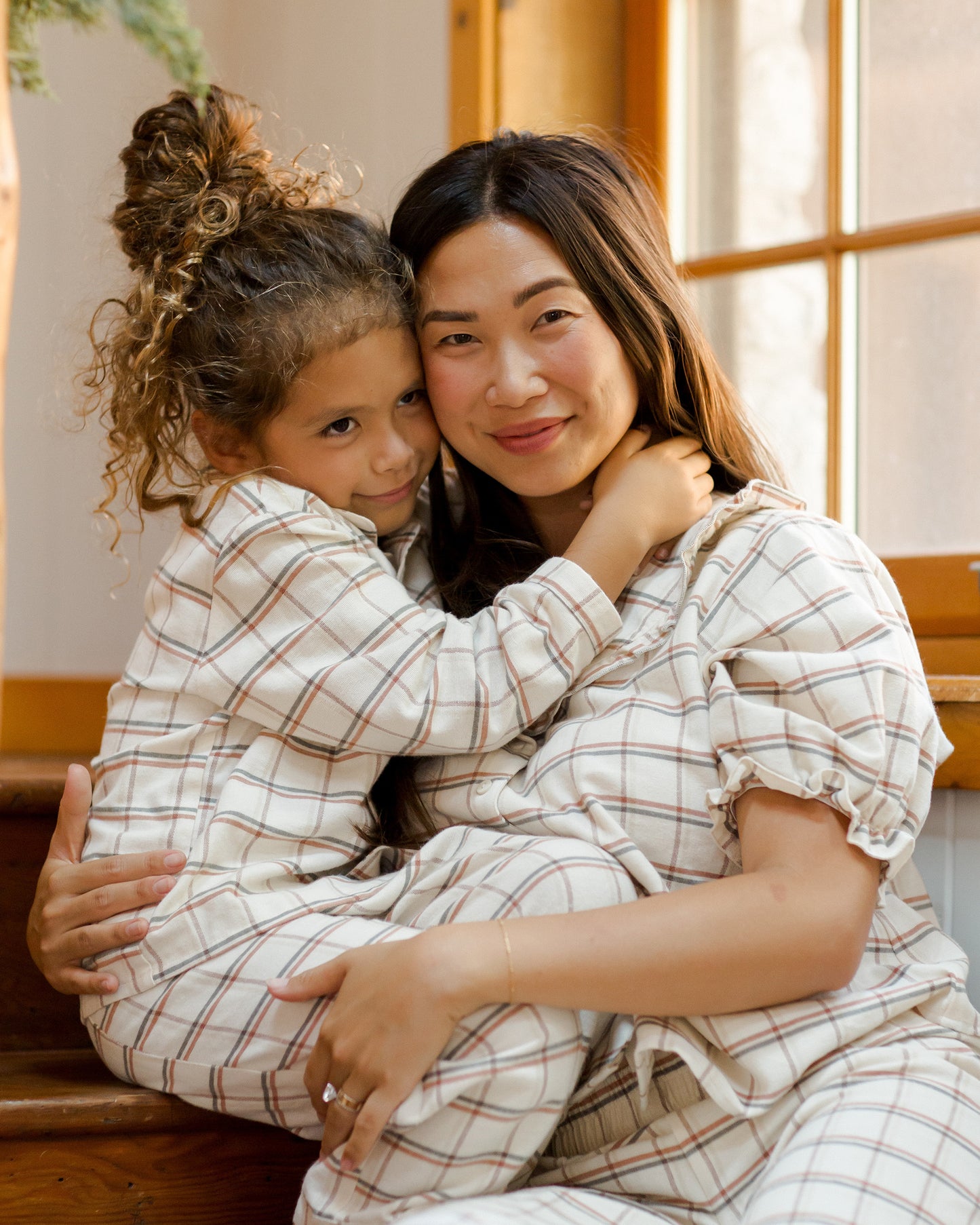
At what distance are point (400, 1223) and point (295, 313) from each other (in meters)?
0.83

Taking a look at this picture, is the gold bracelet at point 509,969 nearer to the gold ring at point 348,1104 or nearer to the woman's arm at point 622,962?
the woman's arm at point 622,962

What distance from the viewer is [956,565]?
1693mm

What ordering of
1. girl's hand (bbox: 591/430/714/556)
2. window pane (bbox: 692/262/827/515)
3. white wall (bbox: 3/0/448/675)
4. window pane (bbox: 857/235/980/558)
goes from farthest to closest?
white wall (bbox: 3/0/448/675) < window pane (bbox: 692/262/827/515) < window pane (bbox: 857/235/980/558) < girl's hand (bbox: 591/430/714/556)

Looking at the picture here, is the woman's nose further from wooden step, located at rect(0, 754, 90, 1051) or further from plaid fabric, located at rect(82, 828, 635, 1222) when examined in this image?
wooden step, located at rect(0, 754, 90, 1051)

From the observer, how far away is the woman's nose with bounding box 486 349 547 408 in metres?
1.23

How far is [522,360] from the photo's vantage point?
1247 millimetres

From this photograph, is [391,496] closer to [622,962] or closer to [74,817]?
[74,817]

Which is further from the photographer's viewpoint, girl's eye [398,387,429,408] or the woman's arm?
girl's eye [398,387,429,408]

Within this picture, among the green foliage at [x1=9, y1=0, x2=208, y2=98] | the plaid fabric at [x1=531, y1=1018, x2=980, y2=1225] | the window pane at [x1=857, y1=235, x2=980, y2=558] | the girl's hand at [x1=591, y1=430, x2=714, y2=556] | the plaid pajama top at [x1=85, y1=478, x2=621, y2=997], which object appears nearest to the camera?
the green foliage at [x1=9, y1=0, x2=208, y2=98]

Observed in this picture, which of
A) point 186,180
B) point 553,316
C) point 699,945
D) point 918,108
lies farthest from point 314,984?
point 918,108

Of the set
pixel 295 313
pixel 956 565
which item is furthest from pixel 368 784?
pixel 956 565

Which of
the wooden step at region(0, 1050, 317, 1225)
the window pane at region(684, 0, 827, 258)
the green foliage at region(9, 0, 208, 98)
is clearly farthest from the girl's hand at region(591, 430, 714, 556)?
the window pane at region(684, 0, 827, 258)

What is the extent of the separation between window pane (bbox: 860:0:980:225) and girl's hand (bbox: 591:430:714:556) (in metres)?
0.74

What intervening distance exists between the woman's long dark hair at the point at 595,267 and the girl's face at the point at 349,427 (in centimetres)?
13
